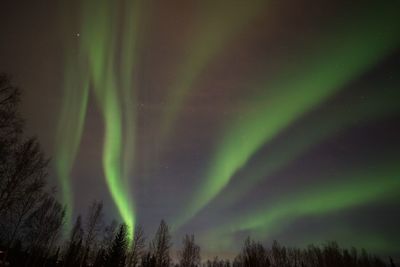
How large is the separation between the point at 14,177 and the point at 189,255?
64053 millimetres

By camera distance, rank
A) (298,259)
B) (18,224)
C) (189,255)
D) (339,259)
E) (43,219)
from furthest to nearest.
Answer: (298,259) → (339,259) → (189,255) → (43,219) → (18,224)

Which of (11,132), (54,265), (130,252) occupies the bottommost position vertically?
(54,265)

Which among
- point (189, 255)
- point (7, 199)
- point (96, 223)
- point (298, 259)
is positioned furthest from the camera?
point (298, 259)

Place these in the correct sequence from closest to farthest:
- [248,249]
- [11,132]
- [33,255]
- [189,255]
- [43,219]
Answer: [11,132] → [33,255] → [43,219] → [189,255] → [248,249]

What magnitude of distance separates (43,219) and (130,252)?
24.0 m

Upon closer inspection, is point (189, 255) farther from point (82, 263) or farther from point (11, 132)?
point (11, 132)

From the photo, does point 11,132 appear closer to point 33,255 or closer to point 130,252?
point 33,255

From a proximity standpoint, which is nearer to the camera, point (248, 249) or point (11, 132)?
point (11, 132)

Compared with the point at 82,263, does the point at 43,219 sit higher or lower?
higher

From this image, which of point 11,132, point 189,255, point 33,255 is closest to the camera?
point 11,132

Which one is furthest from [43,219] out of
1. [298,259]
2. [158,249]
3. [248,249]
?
[298,259]

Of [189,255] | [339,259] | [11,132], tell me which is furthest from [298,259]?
[11,132]

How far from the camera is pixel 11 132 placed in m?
15.8

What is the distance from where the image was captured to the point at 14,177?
22.1 meters
